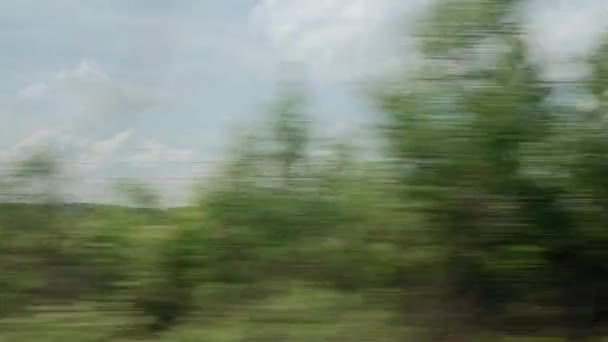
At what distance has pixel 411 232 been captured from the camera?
719cm

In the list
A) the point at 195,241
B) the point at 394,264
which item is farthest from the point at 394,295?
the point at 195,241

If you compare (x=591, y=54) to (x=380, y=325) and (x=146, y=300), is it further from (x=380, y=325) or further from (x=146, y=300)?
(x=146, y=300)

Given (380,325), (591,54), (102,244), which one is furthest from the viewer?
(102,244)

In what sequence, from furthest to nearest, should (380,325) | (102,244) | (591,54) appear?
(102,244)
(591,54)
(380,325)

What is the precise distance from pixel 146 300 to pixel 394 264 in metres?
1.95

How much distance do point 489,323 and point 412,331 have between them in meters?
0.66

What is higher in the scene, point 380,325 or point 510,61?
point 510,61

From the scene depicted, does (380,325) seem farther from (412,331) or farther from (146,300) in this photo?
(146,300)

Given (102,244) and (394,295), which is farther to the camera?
(102,244)

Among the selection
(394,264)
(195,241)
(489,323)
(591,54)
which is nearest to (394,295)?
(394,264)

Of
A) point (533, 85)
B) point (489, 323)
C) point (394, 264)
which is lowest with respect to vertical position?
point (489, 323)

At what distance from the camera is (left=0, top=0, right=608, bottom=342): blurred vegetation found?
276 inches

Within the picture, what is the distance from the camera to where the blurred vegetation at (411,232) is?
23.0 ft

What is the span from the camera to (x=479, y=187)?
23.1ft
